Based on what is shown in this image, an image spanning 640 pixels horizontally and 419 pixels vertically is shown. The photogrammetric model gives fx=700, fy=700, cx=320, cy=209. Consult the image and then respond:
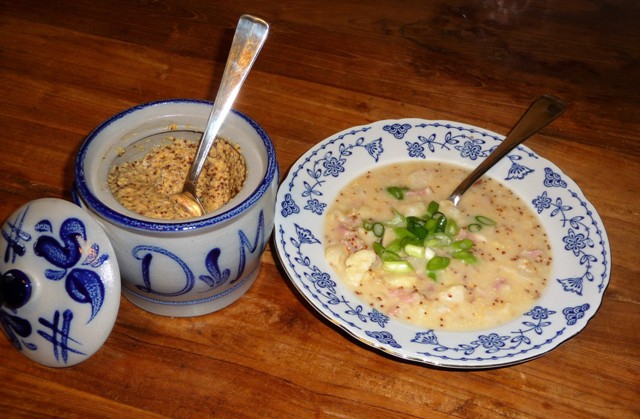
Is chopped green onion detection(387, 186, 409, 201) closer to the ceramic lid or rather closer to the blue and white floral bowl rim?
the blue and white floral bowl rim

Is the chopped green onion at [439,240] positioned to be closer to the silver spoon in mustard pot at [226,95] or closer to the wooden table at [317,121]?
the wooden table at [317,121]

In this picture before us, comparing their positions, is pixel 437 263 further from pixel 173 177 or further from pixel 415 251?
pixel 173 177

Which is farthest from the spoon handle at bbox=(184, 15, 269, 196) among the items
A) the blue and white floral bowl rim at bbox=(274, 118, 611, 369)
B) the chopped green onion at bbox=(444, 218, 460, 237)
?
the chopped green onion at bbox=(444, 218, 460, 237)

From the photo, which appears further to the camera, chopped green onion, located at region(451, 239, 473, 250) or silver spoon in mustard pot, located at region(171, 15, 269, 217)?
chopped green onion, located at region(451, 239, 473, 250)

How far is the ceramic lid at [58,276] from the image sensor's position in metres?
1.33

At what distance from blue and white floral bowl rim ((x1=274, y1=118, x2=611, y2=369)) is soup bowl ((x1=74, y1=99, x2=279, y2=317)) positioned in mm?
157

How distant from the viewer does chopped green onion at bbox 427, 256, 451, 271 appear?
64.0 inches

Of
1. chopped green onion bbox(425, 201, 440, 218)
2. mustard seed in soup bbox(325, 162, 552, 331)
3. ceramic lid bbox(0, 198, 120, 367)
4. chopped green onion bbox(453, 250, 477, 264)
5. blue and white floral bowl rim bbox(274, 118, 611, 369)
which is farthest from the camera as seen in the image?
chopped green onion bbox(425, 201, 440, 218)

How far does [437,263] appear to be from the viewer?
5.34 ft

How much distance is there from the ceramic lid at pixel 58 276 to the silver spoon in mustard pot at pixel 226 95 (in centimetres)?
25

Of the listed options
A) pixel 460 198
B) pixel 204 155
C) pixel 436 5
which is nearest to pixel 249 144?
pixel 204 155

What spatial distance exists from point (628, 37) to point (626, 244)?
3.82ft

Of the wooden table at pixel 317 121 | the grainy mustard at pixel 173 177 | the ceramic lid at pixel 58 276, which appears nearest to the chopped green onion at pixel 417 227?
the wooden table at pixel 317 121

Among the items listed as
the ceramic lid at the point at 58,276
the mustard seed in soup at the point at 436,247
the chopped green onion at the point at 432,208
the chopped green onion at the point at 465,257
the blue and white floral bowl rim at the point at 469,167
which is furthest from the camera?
the chopped green onion at the point at 432,208
